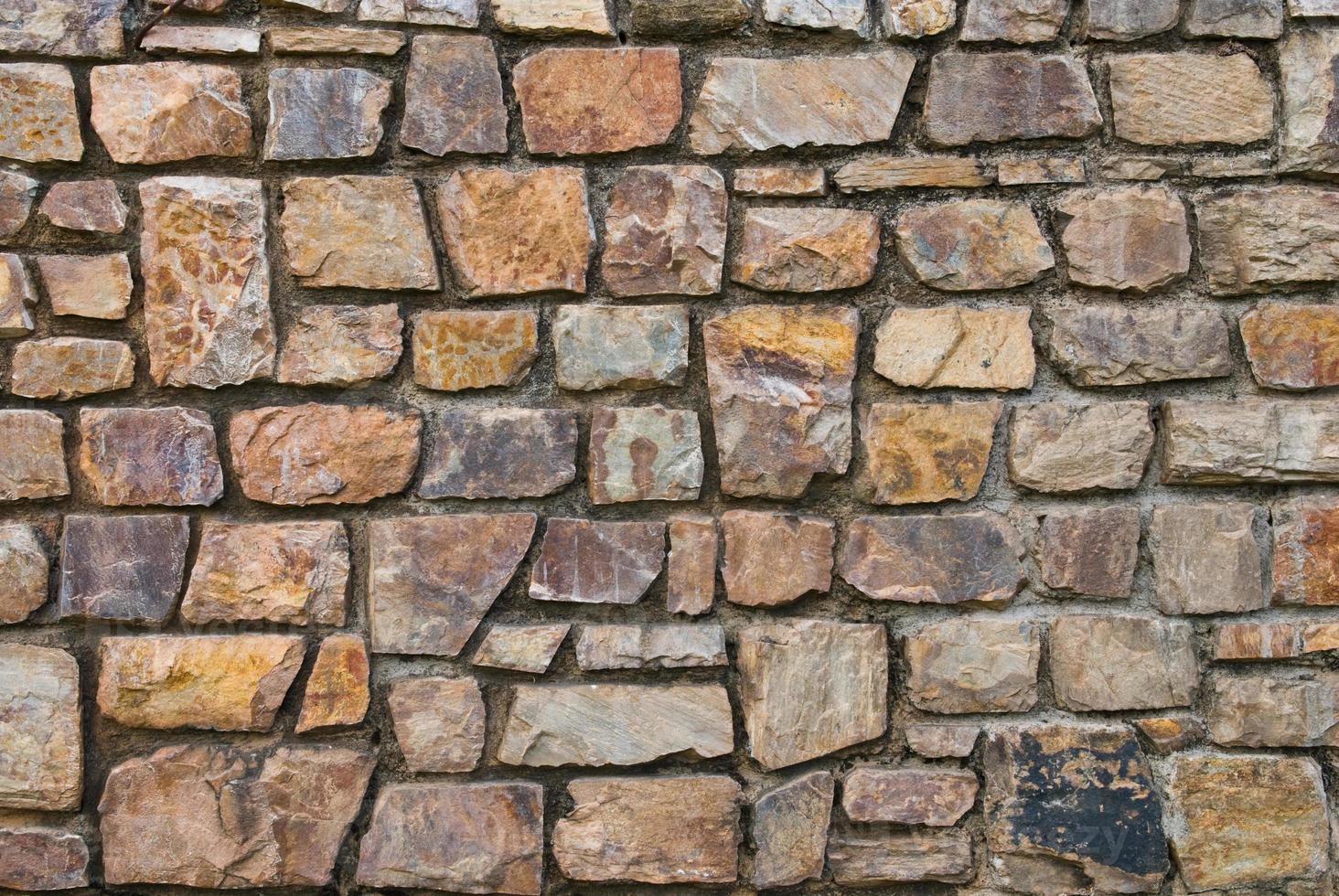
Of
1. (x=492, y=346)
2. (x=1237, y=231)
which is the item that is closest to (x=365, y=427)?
(x=492, y=346)

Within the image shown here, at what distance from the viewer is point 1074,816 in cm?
177

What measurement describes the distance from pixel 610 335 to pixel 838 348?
390 mm

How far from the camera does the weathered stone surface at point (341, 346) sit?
177 cm

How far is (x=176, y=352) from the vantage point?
177 centimetres

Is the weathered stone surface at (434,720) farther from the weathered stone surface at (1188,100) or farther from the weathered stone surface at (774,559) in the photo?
the weathered stone surface at (1188,100)

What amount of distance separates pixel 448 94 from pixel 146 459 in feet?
2.63

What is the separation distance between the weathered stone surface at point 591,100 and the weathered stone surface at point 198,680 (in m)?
0.97

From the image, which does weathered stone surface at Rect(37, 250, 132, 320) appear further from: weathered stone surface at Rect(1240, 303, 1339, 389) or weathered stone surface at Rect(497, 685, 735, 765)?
weathered stone surface at Rect(1240, 303, 1339, 389)

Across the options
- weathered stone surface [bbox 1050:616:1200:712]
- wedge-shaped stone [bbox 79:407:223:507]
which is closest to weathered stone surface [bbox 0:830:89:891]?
wedge-shaped stone [bbox 79:407:223:507]

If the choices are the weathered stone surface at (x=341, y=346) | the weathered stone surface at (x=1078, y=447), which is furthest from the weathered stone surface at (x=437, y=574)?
the weathered stone surface at (x=1078, y=447)

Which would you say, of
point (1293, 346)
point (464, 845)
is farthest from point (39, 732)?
point (1293, 346)

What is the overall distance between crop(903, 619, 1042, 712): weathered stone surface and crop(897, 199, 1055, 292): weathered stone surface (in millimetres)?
588

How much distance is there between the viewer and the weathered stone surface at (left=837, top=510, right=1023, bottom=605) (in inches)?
70.2

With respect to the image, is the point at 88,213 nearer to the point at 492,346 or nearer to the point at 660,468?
the point at 492,346
